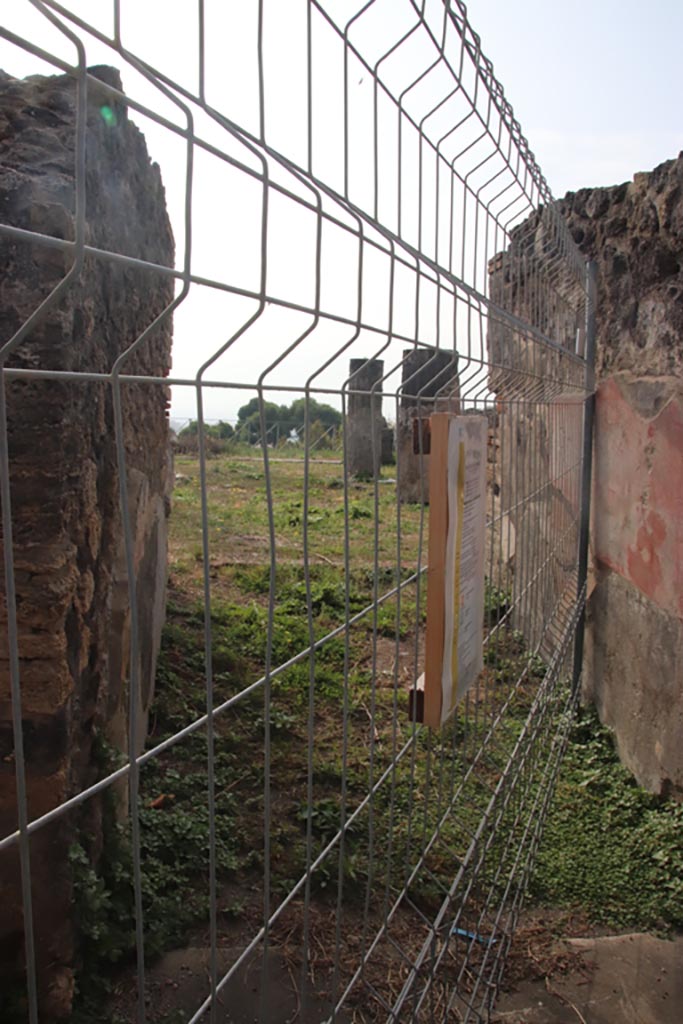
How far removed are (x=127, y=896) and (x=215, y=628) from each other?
2631 mm

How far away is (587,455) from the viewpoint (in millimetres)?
4527

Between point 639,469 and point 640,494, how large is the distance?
0.11m

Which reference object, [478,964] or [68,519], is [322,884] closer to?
[478,964]

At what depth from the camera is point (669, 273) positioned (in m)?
3.76

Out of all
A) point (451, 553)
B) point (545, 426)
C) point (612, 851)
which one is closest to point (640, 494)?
point (545, 426)

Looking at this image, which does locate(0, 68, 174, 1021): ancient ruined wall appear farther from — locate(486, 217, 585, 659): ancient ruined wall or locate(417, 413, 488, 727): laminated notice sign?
locate(486, 217, 585, 659): ancient ruined wall

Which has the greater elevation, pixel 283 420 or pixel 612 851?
pixel 283 420

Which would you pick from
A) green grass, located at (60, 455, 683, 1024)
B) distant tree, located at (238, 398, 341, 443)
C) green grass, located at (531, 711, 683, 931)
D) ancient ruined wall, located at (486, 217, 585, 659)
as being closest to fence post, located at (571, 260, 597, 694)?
ancient ruined wall, located at (486, 217, 585, 659)

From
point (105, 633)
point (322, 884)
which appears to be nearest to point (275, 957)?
point (322, 884)

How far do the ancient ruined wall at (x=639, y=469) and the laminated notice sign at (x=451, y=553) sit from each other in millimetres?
1746

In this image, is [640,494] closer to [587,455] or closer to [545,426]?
[545,426]

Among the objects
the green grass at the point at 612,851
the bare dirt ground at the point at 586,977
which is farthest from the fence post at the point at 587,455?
the bare dirt ground at the point at 586,977

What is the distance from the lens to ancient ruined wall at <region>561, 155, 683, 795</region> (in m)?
3.53

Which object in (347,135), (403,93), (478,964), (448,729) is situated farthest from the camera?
(448,729)
